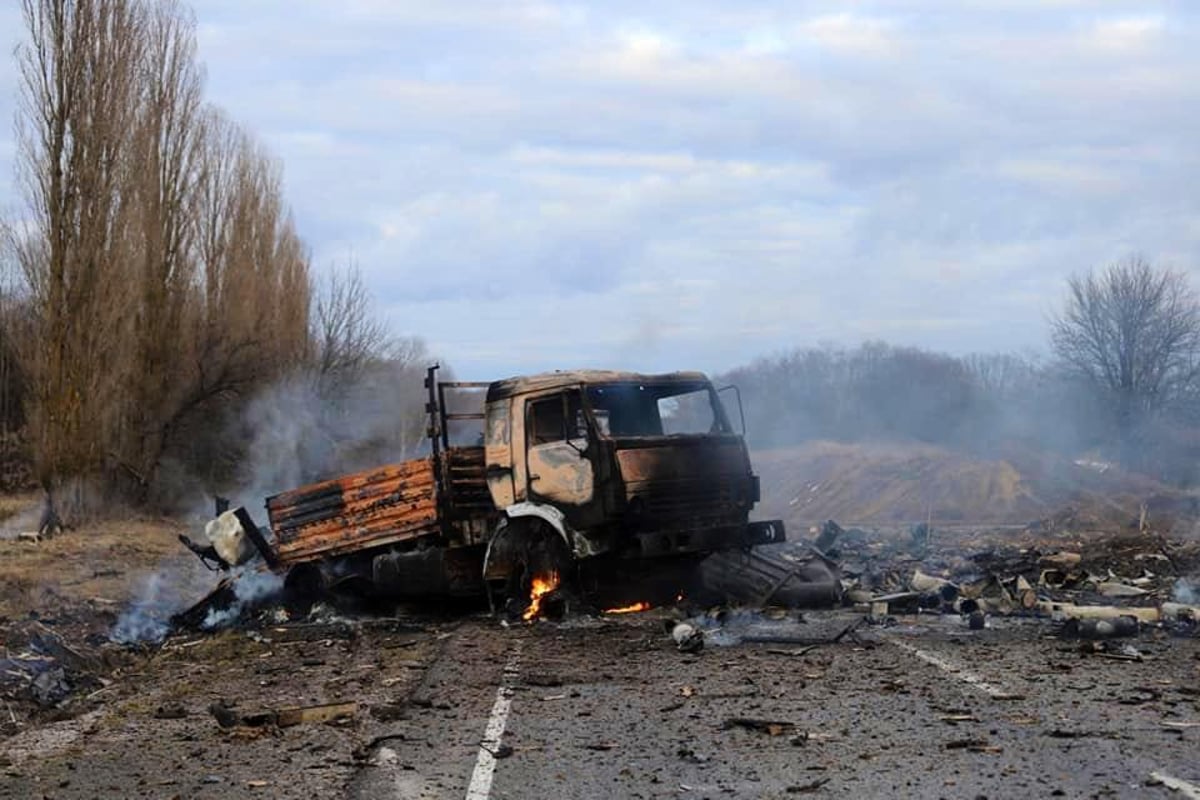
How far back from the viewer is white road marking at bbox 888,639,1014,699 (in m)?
8.83

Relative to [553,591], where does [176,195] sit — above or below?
above

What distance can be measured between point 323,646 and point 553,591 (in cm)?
248

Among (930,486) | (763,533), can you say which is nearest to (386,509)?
(763,533)

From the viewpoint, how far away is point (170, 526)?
109 feet

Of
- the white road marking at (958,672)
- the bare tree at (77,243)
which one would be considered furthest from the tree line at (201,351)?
the white road marking at (958,672)

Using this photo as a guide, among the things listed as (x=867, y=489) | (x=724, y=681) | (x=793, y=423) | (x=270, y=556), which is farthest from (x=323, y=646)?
(x=793, y=423)

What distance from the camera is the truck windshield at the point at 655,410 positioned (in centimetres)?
1446

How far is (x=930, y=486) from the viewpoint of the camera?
4781cm

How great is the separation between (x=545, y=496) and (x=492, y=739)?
251 inches

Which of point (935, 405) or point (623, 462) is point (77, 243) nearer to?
point (623, 462)

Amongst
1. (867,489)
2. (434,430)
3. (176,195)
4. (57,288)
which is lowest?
(867,489)

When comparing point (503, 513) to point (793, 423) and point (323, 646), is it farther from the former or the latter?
point (793, 423)

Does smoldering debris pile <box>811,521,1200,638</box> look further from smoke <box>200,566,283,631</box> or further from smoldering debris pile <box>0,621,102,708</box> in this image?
smoldering debris pile <box>0,621,102,708</box>

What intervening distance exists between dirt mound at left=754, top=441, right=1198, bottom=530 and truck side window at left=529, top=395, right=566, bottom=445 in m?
25.5
